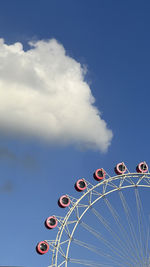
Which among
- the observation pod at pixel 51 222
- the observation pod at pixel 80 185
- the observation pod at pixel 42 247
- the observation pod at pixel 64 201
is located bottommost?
the observation pod at pixel 42 247

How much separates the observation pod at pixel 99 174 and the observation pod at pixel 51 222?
6.95 m

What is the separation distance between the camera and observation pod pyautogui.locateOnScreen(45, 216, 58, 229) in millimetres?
44722

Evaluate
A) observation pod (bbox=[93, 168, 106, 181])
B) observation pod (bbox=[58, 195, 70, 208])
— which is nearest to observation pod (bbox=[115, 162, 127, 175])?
observation pod (bbox=[93, 168, 106, 181])

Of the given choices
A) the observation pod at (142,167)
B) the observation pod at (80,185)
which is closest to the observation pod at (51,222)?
the observation pod at (80,185)

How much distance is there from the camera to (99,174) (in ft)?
156

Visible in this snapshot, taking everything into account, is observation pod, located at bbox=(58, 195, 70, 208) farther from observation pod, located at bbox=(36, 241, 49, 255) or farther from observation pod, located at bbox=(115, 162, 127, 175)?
observation pod, located at bbox=(115, 162, 127, 175)

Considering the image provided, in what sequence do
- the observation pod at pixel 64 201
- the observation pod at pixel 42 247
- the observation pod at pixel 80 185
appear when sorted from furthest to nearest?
the observation pod at pixel 80 185, the observation pod at pixel 64 201, the observation pod at pixel 42 247

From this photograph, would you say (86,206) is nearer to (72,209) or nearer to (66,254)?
(72,209)

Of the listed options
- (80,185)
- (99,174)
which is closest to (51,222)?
(80,185)

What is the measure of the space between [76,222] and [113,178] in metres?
6.85

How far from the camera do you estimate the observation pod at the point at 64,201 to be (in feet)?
150

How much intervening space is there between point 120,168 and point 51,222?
34.4 feet

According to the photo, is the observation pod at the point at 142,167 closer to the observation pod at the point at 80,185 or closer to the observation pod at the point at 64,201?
the observation pod at the point at 80,185

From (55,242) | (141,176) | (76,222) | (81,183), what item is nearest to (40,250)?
(55,242)
